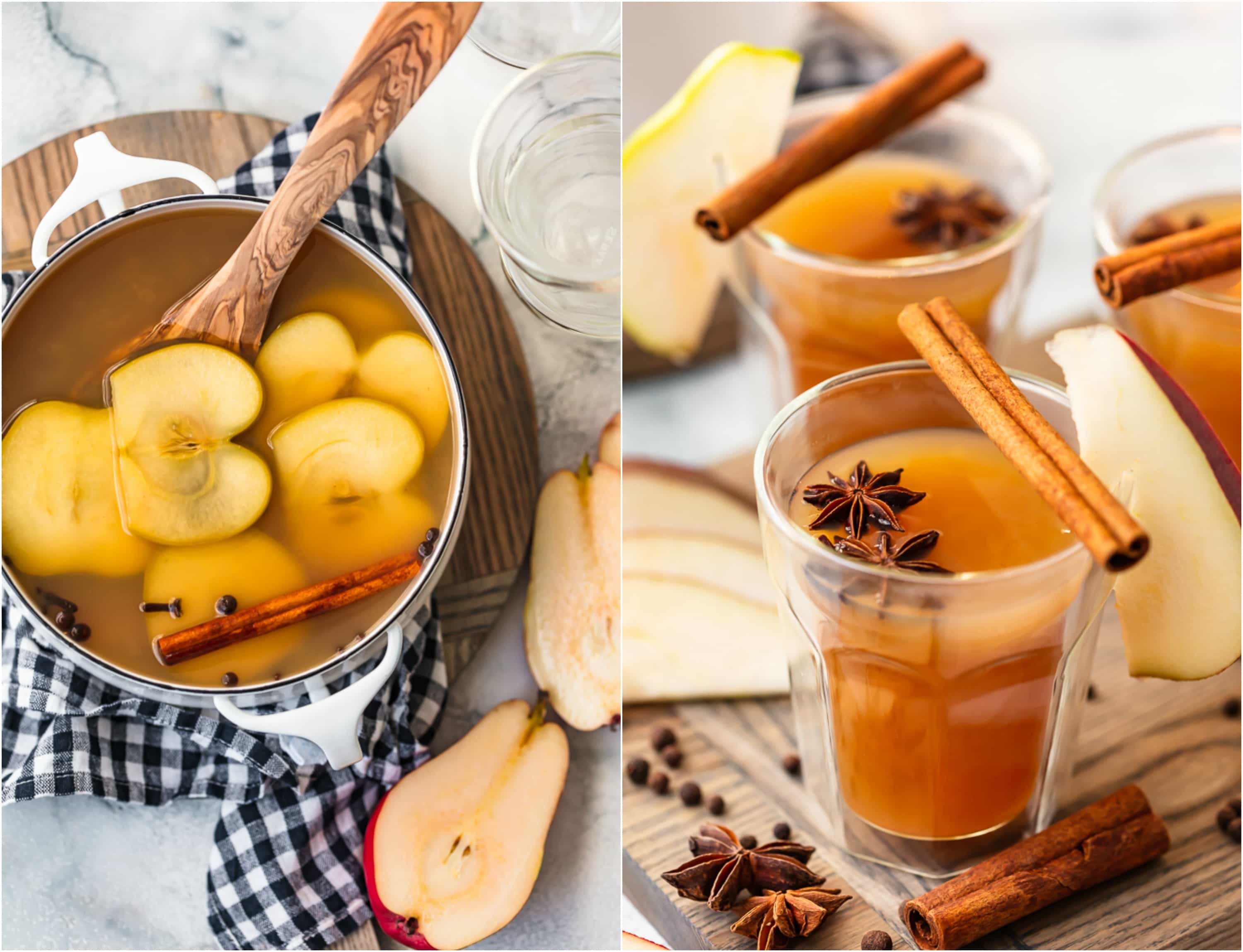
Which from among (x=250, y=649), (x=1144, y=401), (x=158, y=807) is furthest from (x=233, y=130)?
(x=1144, y=401)

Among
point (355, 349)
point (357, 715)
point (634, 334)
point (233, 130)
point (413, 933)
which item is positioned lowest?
point (413, 933)

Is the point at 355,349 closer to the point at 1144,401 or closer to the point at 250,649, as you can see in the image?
the point at 250,649

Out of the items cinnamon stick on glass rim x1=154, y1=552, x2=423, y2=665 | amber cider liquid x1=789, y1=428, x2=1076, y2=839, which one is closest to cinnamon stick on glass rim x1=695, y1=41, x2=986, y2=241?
amber cider liquid x1=789, y1=428, x2=1076, y2=839

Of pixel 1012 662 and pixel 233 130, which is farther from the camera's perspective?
pixel 233 130

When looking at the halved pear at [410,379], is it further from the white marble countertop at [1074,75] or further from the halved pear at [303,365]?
the white marble countertop at [1074,75]

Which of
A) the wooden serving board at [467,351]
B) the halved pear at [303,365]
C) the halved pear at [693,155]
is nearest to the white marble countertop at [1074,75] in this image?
the halved pear at [693,155]

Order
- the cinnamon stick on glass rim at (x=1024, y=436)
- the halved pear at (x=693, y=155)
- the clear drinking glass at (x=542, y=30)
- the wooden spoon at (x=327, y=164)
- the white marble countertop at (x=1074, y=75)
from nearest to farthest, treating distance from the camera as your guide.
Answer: the cinnamon stick on glass rim at (x=1024, y=436) → the wooden spoon at (x=327, y=164) → the clear drinking glass at (x=542, y=30) → the halved pear at (x=693, y=155) → the white marble countertop at (x=1074, y=75)
